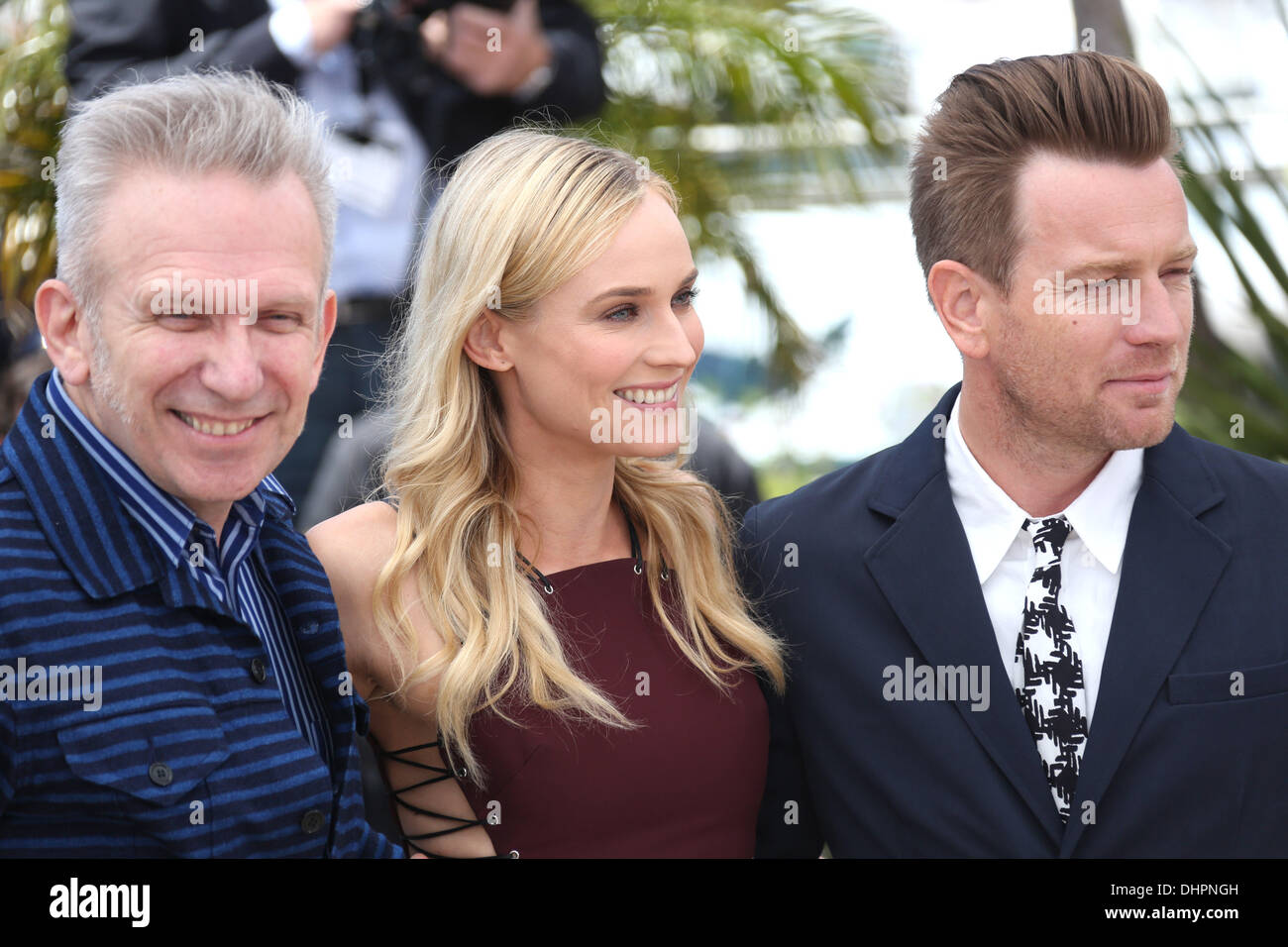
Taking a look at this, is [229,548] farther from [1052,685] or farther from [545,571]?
[1052,685]

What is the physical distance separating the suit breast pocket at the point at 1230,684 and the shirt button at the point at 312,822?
1440 millimetres

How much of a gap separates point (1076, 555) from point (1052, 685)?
0.26 metres

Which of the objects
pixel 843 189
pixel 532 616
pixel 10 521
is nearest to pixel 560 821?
pixel 532 616

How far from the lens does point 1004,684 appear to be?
8.12 ft

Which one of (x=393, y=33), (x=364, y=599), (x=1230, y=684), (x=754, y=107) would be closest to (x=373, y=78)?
(x=393, y=33)

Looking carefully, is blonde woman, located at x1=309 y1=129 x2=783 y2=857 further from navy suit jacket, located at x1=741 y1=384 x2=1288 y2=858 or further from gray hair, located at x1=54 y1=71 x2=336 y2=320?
gray hair, located at x1=54 y1=71 x2=336 y2=320

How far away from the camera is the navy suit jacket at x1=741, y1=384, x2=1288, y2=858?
2.38 meters

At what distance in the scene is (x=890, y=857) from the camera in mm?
2529

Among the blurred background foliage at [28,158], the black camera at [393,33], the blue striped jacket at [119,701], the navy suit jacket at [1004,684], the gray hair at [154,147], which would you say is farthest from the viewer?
the blurred background foliage at [28,158]

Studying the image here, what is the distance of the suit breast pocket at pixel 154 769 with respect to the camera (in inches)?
72.4

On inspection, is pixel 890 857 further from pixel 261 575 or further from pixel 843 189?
pixel 843 189

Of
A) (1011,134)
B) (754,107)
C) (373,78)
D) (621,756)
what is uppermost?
(754,107)

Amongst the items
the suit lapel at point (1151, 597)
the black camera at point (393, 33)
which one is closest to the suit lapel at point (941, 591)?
the suit lapel at point (1151, 597)

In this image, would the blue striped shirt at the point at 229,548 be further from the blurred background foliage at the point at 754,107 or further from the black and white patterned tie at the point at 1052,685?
the blurred background foliage at the point at 754,107
